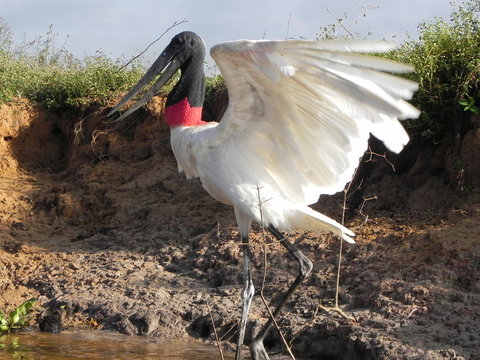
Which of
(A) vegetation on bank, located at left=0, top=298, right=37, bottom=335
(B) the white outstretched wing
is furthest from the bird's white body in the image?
(A) vegetation on bank, located at left=0, top=298, right=37, bottom=335

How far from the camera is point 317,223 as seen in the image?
5.18 m

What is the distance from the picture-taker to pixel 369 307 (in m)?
5.86

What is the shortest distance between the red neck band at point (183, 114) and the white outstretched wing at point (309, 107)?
0.49 metres

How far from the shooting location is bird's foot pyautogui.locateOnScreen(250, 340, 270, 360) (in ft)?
17.2

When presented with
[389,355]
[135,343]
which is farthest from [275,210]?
[135,343]

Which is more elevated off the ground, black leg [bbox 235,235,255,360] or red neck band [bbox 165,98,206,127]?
red neck band [bbox 165,98,206,127]

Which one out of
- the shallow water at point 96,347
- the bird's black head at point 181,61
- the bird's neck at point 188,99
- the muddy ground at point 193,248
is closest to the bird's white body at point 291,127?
the bird's neck at point 188,99

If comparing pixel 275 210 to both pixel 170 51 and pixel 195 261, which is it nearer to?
pixel 170 51

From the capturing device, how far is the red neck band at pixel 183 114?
18.0 ft

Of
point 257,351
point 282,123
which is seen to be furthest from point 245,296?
point 282,123

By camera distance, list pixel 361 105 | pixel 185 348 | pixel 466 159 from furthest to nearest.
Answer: pixel 466 159
pixel 185 348
pixel 361 105

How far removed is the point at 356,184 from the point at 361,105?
3.43 meters

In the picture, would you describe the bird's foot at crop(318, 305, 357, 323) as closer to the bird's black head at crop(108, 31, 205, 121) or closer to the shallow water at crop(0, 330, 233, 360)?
the shallow water at crop(0, 330, 233, 360)

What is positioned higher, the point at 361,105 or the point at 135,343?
the point at 361,105
